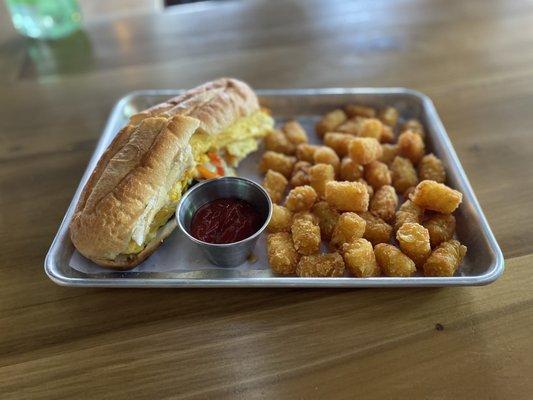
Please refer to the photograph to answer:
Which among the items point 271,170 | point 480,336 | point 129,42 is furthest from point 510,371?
point 129,42

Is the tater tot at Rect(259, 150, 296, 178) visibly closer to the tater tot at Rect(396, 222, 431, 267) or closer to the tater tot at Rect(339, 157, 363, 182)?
the tater tot at Rect(339, 157, 363, 182)

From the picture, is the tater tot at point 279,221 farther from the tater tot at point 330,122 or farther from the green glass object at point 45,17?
the green glass object at point 45,17

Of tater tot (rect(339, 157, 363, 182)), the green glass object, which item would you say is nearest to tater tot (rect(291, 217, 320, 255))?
tater tot (rect(339, 157, 363, 182))

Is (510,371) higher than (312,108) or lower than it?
lower

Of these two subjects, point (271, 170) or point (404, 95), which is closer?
point (271, 170)

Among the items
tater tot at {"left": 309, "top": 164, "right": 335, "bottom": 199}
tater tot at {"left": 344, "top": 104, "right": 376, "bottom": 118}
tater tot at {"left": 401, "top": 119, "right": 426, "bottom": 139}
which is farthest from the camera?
tater tot at {"left": 344, "top": 104, "right": 376, "bottom": 118}

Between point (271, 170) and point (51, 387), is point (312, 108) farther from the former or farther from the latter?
point (51, 387)
